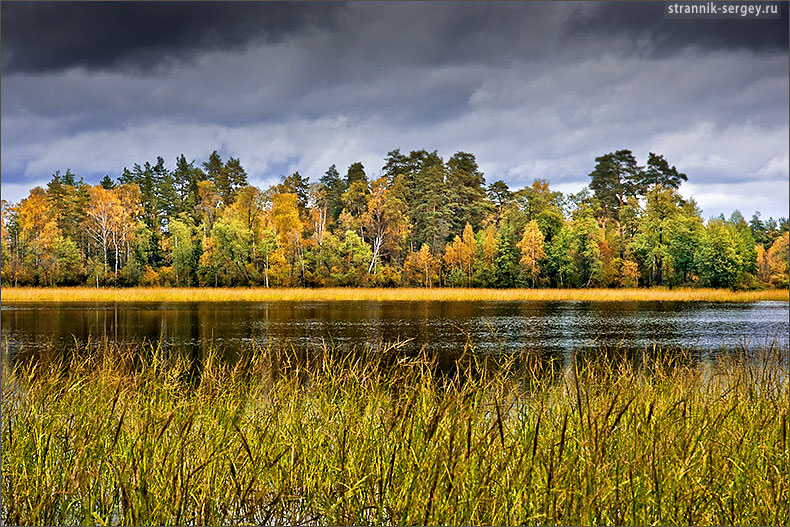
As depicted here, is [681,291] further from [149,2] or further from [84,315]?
[149,2]

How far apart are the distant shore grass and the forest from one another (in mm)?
1193

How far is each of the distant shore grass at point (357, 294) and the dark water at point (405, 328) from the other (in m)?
8.39

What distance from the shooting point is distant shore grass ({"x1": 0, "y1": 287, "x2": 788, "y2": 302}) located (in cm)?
3222

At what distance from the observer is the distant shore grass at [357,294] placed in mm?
32219

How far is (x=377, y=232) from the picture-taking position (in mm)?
39000

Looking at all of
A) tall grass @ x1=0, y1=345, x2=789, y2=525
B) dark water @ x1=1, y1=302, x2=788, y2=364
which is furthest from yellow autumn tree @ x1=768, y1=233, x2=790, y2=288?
tall grass @ x1=0, y1=345, x2=789, y2=525

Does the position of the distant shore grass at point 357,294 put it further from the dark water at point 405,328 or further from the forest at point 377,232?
the dark water at point 405,328

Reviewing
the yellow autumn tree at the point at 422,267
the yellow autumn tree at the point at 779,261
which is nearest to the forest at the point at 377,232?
the yellow autumn tree at the point at 422,267

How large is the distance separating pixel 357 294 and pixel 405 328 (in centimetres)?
Result: 1735

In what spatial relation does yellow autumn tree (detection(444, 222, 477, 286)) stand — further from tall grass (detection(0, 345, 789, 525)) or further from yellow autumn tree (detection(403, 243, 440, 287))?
tall grass (detection(0, 345, 789, 525))

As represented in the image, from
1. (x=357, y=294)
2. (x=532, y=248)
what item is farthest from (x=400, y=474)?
(x=532, y=248)

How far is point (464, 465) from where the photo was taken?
9.59 ft

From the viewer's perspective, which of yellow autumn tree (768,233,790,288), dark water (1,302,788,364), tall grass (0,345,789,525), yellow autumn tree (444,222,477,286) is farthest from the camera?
yellow autumn tree (444,222,477,286)

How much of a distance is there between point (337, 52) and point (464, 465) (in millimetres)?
2707
